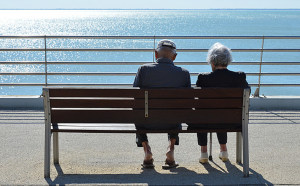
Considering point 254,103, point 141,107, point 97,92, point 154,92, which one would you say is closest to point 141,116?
point 141,107

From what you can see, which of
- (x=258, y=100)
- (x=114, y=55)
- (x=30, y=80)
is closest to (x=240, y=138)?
(x=258, y=100)

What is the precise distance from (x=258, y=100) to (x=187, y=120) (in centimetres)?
326

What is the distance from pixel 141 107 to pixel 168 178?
0.61 m

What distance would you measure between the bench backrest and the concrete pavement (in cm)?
46

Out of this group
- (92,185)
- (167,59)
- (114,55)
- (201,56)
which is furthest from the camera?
(114,55)

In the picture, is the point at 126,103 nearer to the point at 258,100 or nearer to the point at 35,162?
the point at 35,162

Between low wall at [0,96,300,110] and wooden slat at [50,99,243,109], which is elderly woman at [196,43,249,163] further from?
low wall at [0,96,300,110]

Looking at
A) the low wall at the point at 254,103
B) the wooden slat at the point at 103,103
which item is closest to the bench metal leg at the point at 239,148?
the wooden slat at the point at 103,103

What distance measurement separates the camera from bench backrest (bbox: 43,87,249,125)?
4.35 metres

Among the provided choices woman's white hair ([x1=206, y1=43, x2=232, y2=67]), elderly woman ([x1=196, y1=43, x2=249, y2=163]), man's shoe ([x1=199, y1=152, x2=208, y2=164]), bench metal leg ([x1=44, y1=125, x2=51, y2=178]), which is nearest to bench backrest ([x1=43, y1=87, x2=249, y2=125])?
bench metal leg ([x1=44, y1=125, x2=51, y2=178])

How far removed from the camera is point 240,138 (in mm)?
4898

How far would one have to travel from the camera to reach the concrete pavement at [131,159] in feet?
14.5

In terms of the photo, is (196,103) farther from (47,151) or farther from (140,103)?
(47,151)

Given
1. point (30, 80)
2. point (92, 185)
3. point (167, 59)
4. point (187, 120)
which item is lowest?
point (30, 80)
